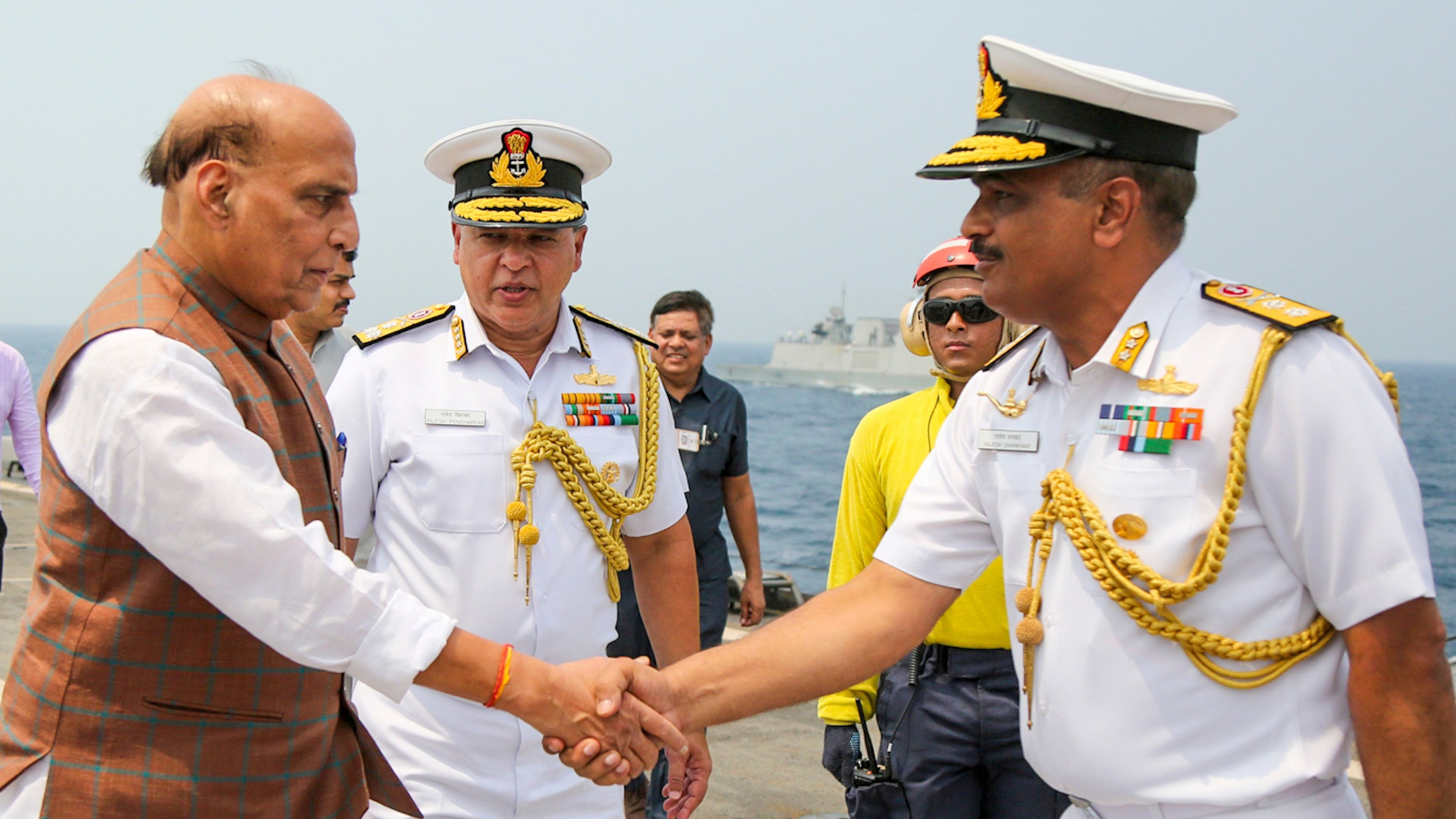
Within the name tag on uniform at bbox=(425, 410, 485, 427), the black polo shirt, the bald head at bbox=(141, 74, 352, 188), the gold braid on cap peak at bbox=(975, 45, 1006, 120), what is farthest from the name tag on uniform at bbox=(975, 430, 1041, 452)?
the black polo shirt

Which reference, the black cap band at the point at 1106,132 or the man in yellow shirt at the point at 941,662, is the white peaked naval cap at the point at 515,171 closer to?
the man in yellow shirt at the point at 941,662

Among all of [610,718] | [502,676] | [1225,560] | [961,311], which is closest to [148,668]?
[502,676]

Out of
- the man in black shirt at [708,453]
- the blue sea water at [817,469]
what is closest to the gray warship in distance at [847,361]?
the blue sea water at [817,469]

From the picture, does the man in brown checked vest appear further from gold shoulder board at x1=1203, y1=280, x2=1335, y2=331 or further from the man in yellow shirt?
the man in yellow shirt

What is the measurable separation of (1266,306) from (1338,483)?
1.21ft

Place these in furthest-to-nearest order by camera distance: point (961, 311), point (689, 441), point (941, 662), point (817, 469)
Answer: point (817, 469) → point (689, 441) → point (961, 311) → point (941, 662)

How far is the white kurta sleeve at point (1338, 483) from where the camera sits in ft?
6.33

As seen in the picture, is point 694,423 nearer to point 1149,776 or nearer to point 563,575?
point 563,575

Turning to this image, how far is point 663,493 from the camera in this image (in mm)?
3453

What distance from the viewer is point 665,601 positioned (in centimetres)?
348

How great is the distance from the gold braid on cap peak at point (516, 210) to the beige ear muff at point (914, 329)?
1.41 meters

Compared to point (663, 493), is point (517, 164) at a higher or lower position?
higher

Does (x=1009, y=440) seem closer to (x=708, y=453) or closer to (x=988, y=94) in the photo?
(x=988, y=94)

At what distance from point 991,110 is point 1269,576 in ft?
3.43
